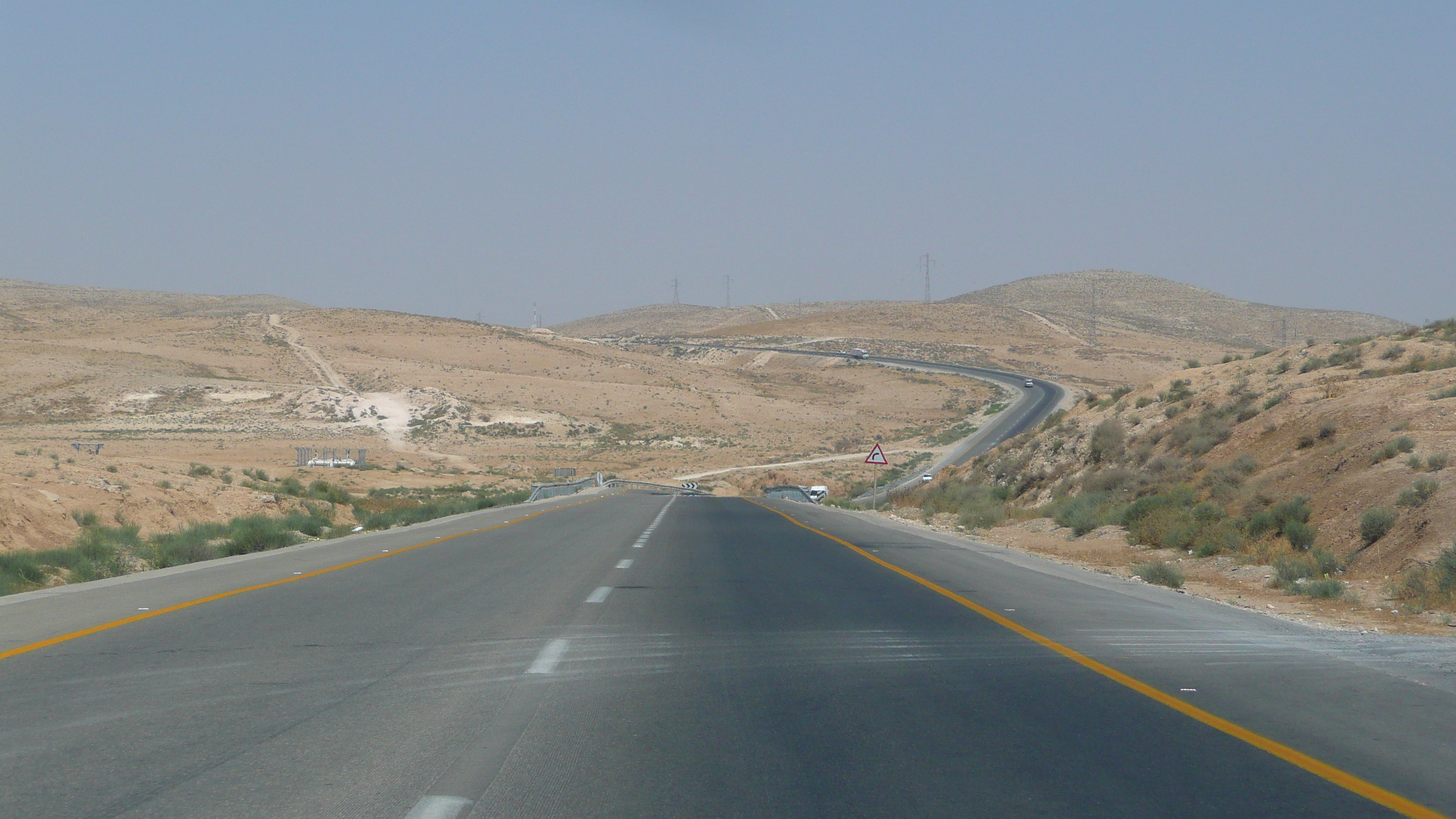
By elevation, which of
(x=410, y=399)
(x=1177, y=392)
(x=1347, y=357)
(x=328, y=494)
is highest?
(x=1347, y=357)

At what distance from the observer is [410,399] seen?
110375 mm

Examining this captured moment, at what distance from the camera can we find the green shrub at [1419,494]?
1719 cm

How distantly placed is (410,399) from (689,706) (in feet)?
355

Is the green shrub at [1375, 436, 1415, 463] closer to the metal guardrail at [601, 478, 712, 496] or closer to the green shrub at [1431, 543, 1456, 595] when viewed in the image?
the green shrub at [1431, 543, 1456, 595]

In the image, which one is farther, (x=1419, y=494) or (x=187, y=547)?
(x=187, y=547)

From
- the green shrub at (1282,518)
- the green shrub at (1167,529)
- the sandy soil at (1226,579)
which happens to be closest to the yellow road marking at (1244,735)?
the sandy soil at (1226,579)

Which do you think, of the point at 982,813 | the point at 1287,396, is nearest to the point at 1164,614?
the point at 982,813

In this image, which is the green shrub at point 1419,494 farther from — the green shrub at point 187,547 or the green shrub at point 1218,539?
the green shrub at point 187,547

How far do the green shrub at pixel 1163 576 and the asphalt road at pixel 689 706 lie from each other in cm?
321

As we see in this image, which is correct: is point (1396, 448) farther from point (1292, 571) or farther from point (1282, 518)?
point (1292, 571)

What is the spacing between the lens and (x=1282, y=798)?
5.18 metres

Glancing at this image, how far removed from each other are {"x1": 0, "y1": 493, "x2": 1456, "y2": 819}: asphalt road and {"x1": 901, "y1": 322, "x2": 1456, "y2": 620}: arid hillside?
550 cm

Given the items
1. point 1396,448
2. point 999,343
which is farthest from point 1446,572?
point 999,343

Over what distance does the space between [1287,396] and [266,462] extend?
62.0m
